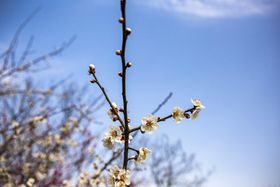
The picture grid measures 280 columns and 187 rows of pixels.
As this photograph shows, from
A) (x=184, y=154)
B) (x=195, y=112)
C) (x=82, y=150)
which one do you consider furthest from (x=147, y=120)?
(x=184, y=154)

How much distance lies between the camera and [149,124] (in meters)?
2.14

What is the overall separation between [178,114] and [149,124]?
9.3 inches

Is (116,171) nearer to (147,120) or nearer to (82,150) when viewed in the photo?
(147,120)

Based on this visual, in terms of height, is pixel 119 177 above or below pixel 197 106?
below

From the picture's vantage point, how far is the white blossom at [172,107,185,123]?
2172 millimetres

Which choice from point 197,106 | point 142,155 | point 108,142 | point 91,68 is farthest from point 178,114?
point 91,68

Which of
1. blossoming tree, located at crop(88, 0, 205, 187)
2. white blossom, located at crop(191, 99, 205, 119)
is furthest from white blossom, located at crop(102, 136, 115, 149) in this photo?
white blossom, located at crop(191, 99, 205, 119)

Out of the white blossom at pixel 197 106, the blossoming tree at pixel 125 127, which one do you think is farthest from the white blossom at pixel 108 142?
the white blossom at pixel 197 106

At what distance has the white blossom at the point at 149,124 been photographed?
2121mm

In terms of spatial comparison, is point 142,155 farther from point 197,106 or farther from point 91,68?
point 91,68

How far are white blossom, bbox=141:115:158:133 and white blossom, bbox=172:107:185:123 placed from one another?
149mm

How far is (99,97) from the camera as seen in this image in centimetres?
534

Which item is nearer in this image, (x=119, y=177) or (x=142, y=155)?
(x=119, y=177)

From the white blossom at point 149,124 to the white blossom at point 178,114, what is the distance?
149 mm
